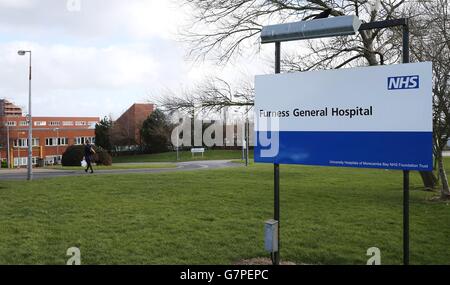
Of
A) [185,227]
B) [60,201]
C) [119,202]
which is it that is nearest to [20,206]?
[60,201]

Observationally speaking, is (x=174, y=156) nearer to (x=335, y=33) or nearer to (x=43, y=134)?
(x=43, y=134)

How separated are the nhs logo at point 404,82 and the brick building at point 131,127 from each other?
67.5 meters

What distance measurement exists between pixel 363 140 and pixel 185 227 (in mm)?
4060

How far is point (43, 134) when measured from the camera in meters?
73.4

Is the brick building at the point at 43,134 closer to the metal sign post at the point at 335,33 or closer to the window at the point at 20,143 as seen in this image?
the window at the point at 20,143

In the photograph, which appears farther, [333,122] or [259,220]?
[259,220]

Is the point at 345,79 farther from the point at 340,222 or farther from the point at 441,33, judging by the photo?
the point at 441,33

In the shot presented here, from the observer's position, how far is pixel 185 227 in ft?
26.8

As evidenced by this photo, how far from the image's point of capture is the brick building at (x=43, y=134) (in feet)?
222

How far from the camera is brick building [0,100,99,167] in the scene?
67.8 meters

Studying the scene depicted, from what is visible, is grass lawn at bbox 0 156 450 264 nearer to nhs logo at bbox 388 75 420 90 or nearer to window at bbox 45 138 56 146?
nhs logo at bbox 388 75 420 90


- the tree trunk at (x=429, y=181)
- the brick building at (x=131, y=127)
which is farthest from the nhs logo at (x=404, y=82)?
the brick building at (x=131, y=127)

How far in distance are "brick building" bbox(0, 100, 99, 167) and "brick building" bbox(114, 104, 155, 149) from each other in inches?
385

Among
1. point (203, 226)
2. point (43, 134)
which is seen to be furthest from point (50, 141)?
point (203, 226)
